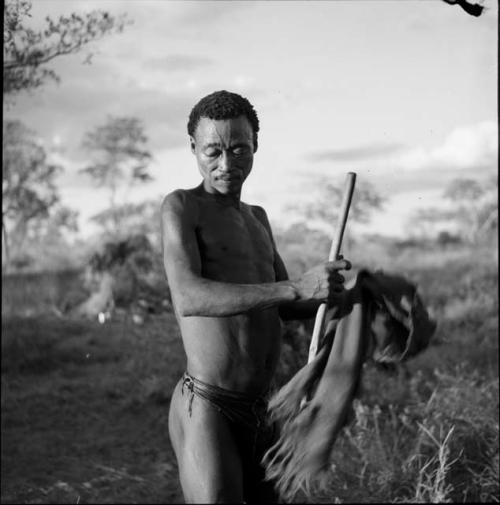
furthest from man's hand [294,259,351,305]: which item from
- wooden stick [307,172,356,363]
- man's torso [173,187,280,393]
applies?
man's torso [173,187,280,393]

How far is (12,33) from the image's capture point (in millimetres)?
3365

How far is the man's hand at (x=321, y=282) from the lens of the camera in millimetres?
2109

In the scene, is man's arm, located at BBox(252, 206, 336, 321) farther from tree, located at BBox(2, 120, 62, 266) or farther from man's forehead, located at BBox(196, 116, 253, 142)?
tree, located at BBox(2, 120, 62, 266)

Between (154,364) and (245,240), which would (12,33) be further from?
(154,364)

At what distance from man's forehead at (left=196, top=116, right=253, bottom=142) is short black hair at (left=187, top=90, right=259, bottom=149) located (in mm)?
15

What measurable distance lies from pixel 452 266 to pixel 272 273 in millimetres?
16396

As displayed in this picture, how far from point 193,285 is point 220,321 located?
8.7 inches

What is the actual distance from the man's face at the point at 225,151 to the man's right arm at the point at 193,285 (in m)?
0.13

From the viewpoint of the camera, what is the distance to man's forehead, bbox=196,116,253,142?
7.78ft

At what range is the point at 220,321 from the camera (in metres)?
2.35

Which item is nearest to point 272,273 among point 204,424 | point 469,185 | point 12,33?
point 204,424

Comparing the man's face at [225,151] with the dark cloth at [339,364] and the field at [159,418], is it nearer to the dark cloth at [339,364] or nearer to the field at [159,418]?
the dark cloth at [339,364]

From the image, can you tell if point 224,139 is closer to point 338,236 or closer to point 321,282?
point 338,236

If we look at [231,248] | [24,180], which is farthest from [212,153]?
[24,180]
